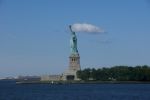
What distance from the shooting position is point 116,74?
170500mm

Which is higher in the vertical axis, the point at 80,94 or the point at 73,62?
A: the point at 73,62

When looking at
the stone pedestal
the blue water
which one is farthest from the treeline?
the blue water

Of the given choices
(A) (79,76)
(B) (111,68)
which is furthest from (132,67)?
(A) (79,76)

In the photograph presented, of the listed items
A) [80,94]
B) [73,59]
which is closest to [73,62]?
[73,59]

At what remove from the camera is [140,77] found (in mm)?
169875

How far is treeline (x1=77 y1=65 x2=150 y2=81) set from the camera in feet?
552

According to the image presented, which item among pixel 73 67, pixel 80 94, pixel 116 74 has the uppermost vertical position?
pixel 73 67

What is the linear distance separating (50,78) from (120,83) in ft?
77.9

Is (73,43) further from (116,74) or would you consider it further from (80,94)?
(80,94)

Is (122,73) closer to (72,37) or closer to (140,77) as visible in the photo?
(140,77)

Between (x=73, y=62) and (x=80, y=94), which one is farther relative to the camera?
(x=73, y=62)

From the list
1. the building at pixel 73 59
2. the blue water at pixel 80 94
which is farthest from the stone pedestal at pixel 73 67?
the blue water at pixel 80 94

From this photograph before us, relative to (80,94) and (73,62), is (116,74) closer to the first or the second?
(73,62)

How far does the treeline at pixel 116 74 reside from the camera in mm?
168125
